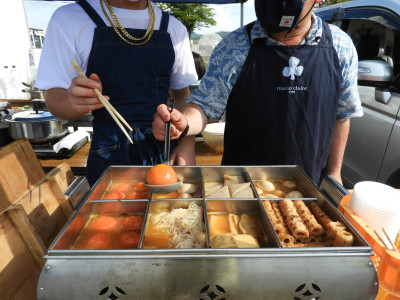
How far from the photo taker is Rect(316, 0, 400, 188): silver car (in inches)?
106

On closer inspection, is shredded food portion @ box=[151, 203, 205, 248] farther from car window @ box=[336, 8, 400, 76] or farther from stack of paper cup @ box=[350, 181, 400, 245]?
car window @ box=[336, 8, 400, 76]

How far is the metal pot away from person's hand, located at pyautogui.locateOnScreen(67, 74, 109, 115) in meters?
1.69

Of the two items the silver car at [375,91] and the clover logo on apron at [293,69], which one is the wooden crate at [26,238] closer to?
the clover logo on apron at [293,69]

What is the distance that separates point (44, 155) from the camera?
296cm

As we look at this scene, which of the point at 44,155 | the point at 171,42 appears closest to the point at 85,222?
the point at 171,42

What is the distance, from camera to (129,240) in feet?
3.92

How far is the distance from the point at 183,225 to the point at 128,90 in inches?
44.8

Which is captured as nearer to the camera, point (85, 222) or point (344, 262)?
point (344, 262)

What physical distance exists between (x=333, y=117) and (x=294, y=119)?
314 millimetres

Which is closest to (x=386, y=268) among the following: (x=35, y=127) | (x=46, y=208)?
(x=46, y=208)

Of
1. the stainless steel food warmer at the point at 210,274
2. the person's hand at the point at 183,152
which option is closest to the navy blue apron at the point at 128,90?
the person's hand at the point at 183,152

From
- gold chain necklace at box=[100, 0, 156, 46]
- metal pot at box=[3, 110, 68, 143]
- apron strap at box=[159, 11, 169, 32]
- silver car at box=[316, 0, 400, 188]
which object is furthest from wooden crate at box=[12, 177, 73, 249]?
silver car at box=[316, 0, 400, 188]

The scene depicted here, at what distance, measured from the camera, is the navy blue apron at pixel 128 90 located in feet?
6.31

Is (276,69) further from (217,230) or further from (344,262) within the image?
(344,262)
